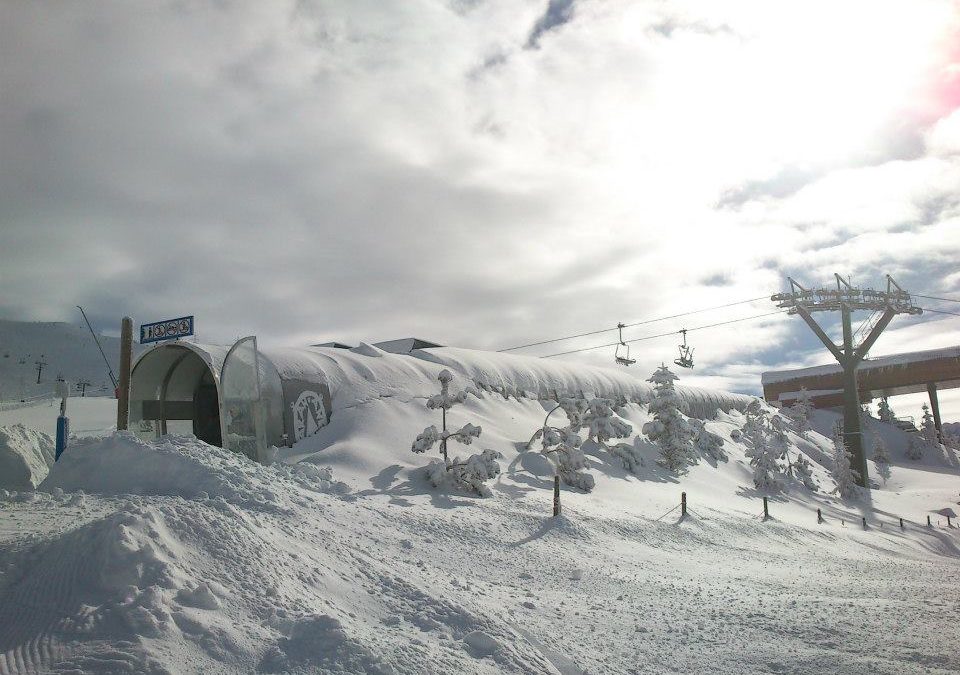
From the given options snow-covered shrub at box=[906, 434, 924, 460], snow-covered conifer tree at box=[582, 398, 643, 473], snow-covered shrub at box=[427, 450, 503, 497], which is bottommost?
snow-covered shrub at box=[906, 434, 924, 460]

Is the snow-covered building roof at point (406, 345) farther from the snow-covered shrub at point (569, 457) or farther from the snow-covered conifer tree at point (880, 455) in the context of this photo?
the snow-covered conifer tree at point (880, 455)

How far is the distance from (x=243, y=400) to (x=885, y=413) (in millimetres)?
69399

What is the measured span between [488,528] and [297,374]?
407 inches

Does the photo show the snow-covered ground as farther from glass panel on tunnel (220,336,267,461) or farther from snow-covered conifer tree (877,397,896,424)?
snow-covered conifer tree (877,397,896,424)

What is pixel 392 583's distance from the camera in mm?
7328

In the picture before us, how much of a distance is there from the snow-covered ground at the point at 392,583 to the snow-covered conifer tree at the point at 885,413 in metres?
57.1

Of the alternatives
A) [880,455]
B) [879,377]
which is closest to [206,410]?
[880,455]

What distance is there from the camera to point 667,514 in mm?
17750

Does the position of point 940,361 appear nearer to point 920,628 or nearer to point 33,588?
point 920,628

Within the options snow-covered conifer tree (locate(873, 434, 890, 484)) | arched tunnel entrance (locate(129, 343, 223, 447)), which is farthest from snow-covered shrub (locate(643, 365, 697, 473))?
snow-covered conifer tree (locate(873, 434, 890, 484))

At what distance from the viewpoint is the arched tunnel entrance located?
1891cm

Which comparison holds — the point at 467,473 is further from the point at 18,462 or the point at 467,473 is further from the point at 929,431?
the point at 929,431

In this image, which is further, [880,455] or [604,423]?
[880,455]

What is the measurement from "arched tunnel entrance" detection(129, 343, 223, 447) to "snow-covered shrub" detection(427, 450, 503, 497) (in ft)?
24.2
